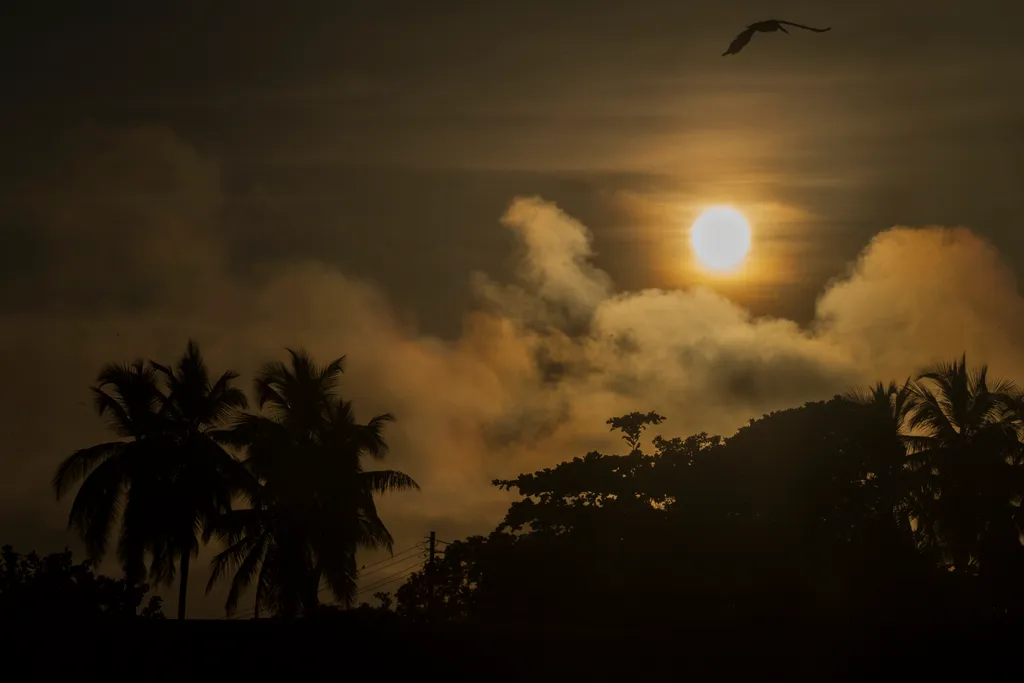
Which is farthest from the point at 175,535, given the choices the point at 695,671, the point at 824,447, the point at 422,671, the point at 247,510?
the point at 824,447

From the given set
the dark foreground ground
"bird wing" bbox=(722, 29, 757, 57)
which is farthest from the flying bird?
the dark foreground ground

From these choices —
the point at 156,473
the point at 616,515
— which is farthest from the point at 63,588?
the point at 616,515

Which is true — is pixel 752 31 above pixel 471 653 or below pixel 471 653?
above

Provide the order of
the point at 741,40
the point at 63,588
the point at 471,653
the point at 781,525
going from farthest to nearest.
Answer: the point at 781,525
the point at 63,588
the point at 471,653
the point at 741,40

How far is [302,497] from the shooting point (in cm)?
3538

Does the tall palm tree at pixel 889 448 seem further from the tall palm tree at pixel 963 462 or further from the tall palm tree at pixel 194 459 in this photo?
the tall palm tree at pixel 194 459

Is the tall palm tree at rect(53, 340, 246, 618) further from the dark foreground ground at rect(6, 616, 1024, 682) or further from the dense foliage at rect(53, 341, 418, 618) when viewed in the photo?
the dark foreground ground at rect(6, 616, 1024, 682)

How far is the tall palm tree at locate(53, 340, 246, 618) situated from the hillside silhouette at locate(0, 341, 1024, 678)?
6 centimetres

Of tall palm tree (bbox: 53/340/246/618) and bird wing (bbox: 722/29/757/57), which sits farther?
tall palm tree (bbox: 53/340/246/618)

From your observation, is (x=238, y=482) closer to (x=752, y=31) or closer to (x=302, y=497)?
(x=302, y=497)

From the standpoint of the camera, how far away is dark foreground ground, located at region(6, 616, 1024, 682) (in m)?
20.2

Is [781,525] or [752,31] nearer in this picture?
[752,31]

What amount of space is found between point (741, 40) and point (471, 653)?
36.5 feet

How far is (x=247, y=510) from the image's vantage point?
117 feet
